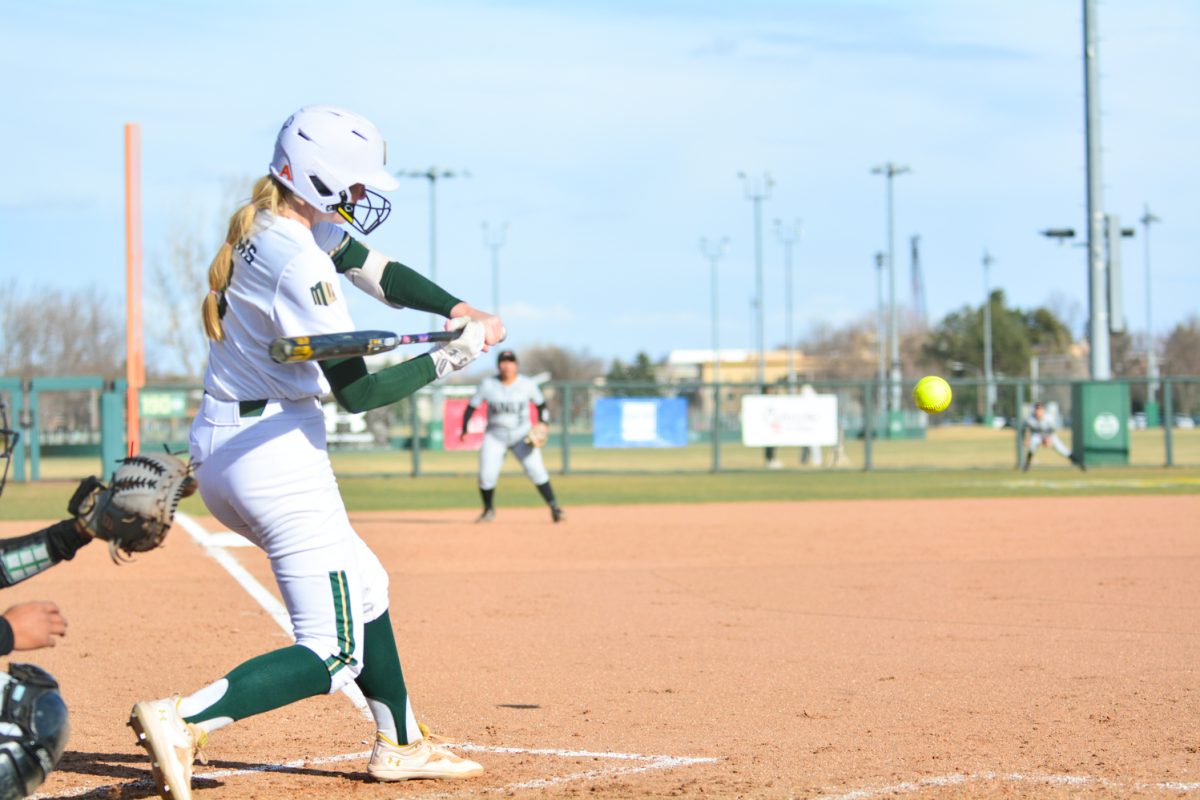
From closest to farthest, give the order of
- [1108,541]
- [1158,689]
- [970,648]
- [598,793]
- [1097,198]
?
[598,793], [1158,689], [970,648], [1108,541], [1097,198]

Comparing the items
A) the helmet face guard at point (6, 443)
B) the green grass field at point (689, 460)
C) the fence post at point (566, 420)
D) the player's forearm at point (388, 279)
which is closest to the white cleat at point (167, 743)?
the helmet face guard at point (6, 443)

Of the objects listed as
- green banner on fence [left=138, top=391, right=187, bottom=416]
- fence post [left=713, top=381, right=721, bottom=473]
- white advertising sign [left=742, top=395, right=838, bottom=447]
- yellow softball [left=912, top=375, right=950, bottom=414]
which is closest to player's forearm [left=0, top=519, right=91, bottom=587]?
yellow softball [left=912, top=375, right=950, bottom=414]

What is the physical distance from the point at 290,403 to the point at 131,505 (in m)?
0.63

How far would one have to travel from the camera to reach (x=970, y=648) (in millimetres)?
7230

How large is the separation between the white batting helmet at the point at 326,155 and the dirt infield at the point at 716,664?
201 centimetres

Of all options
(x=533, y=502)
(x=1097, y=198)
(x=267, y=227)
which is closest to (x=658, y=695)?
(x=267, y=227)

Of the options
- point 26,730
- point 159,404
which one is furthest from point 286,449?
point 159,404

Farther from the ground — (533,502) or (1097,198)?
(1097,198)

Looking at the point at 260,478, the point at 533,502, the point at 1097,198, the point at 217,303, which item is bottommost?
the point at 533,502

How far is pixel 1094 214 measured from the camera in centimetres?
2780

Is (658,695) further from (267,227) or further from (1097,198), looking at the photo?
(1097,198)

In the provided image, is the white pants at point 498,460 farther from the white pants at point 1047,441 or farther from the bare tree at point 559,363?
the bare tree at point 559,363

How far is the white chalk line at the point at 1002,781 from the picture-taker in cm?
428

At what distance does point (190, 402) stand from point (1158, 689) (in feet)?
87.2
